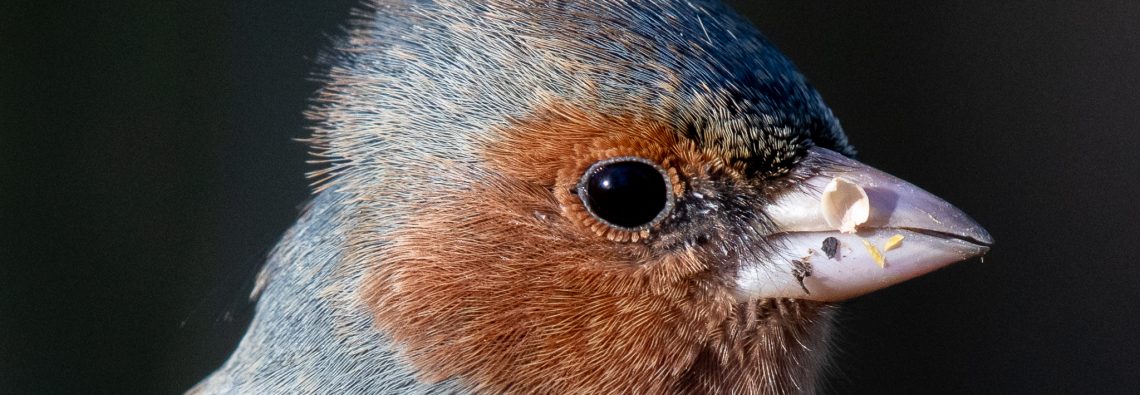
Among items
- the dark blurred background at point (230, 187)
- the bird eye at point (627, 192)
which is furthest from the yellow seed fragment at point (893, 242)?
the dark blurred background at point (230, 187)

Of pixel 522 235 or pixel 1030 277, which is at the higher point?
pixel 522 235

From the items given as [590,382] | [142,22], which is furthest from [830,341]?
[142,22]

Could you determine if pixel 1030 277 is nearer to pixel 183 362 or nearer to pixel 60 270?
pixel 183 362

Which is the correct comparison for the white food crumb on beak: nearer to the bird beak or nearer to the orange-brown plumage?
the bird beak

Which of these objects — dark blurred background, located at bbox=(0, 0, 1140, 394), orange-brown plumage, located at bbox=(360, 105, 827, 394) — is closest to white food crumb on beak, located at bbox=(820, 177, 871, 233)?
orange-brown plumage, located at bbox=(360, 105, 827, 394)

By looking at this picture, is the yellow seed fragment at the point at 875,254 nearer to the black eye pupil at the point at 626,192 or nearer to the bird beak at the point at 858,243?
the bird beak at the point at 858,243

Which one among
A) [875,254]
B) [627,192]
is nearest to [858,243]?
[875,254]

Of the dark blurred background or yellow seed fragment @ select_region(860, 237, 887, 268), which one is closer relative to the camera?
yellow seed fragment @ select_region(860, 237, 887, 268)
